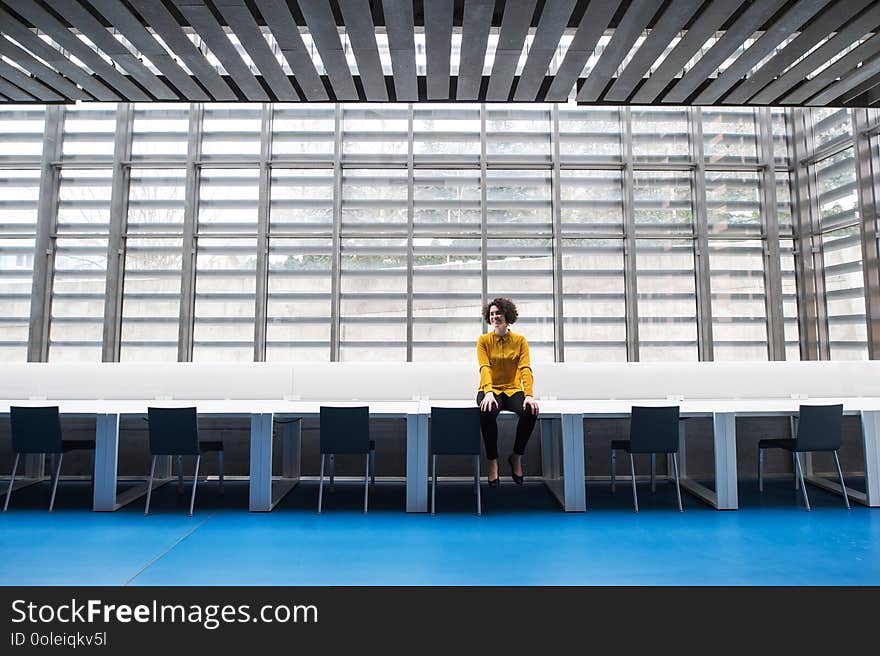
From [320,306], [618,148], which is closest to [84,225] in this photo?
[320,306]

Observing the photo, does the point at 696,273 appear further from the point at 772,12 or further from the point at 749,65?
the point at 772,12

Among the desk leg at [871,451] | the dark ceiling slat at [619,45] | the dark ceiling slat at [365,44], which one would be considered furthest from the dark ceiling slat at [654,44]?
the desk leg at [871,451]

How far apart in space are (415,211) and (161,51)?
410cm

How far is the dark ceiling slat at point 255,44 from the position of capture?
3445 mm

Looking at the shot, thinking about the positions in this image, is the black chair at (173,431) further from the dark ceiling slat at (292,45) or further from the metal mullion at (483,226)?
the metal mullion at (483,226)

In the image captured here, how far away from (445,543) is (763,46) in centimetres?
405

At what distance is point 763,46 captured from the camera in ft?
12.3

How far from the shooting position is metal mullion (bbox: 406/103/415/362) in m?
7.47

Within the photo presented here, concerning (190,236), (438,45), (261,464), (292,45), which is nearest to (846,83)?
(438,45)

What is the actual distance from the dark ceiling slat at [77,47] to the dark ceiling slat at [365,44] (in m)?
1.72

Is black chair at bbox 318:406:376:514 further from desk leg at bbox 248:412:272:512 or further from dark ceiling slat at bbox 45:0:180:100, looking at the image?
dark ceiling slat at bbox 45:0:180:100

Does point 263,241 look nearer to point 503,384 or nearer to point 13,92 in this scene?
point 13,92

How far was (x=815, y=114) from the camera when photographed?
24.8 feet

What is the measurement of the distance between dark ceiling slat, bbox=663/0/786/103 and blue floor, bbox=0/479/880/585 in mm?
3317
